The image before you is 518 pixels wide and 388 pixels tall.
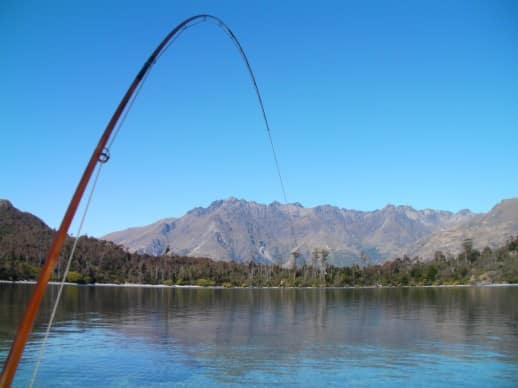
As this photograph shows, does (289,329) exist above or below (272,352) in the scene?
below

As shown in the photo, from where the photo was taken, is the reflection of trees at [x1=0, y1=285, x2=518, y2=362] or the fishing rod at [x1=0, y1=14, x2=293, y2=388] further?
the reflection of trees at [x1=0, y1=285, x2=518, y2=362]

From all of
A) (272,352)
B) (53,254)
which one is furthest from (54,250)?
(272,352)

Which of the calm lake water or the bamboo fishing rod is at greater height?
the bamboo fishing rod

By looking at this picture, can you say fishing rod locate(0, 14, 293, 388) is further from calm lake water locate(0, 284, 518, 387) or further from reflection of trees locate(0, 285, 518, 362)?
reflection of trees locate(0, 285, 518, 362)

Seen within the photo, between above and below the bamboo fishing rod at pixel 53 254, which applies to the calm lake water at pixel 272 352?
below

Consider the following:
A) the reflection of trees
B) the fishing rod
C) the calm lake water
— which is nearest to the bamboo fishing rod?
the fishing rod

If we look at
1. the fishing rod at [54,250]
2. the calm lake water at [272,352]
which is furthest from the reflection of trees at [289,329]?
the fishing rod at [54,250]

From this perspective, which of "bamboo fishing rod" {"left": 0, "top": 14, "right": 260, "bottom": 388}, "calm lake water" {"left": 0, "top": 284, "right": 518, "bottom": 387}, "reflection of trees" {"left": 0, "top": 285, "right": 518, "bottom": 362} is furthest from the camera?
"reflection of trees" {"left": 0, "top": 285, "right": 518, "bottom": 362}

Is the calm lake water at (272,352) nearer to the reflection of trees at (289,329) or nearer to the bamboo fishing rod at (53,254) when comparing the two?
the reflection of trees at (289,329)

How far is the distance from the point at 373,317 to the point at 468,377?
51016mm

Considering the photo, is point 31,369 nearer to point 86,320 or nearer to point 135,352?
point 135,352

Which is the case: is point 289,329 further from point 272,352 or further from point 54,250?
point 54,250

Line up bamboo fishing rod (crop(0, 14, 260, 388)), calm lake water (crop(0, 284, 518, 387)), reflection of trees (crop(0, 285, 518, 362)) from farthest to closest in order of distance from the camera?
reflection of trees (crop(0, 285, 518, 362)) → calm lake water (crop(0, 284, 518, 387)) → bamboo fishing rod (crop(0, 14, 260, 388))

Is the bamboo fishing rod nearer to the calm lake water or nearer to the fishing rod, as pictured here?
the fishing rod
